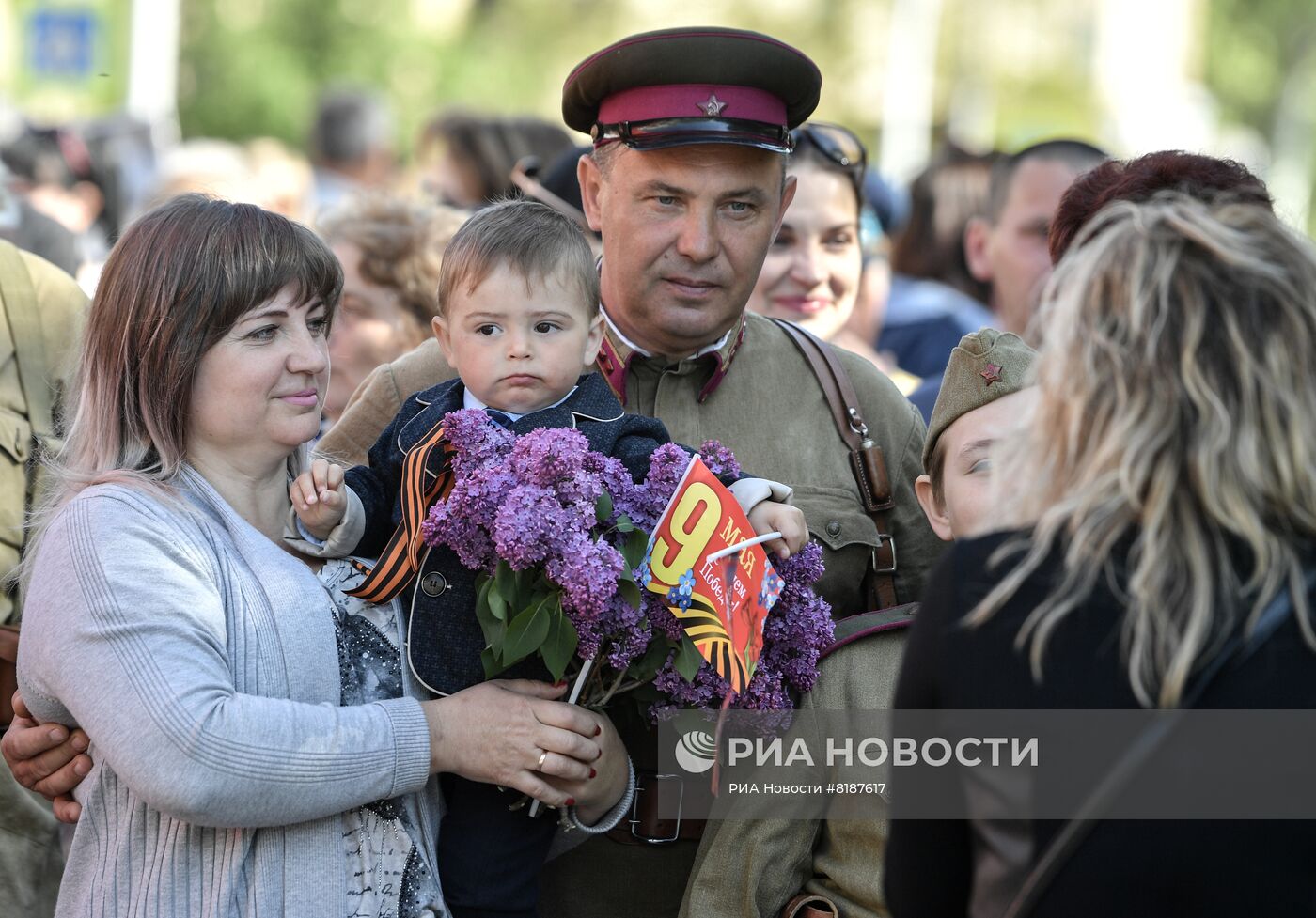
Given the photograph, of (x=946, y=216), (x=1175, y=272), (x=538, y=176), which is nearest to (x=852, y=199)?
(x=538, y=176)

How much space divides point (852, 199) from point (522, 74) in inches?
927

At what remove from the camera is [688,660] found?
278 cm

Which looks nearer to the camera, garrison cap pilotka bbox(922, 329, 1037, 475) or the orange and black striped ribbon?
the orange and black striped ribbon

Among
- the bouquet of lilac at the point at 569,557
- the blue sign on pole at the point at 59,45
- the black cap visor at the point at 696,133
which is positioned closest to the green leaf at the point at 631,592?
the bouquet of lilac at the point at 569,557

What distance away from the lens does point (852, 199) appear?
5277mm

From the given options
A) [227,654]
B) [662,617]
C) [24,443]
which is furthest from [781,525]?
[24,443]

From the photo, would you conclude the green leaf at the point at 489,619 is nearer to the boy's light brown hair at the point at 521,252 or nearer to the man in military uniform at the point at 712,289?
the boy's light brown hair at the point at 521,252

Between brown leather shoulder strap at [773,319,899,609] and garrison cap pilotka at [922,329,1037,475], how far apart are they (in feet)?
1.12

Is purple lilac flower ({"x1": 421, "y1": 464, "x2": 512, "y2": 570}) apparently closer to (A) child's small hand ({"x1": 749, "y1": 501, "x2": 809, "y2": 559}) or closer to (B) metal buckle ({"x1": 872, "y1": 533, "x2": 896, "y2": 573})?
(A) child's small hand ({"x1": 749, "y1": 501, "x2": 809, "y2": 559})

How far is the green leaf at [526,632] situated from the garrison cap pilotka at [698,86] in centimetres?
139

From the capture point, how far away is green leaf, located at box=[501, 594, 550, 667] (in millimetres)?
2693

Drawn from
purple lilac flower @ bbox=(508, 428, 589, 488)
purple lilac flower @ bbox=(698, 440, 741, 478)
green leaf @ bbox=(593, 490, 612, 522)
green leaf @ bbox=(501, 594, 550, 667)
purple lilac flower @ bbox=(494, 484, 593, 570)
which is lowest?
green leaf @ bbox=(501, 594, 550, 667)

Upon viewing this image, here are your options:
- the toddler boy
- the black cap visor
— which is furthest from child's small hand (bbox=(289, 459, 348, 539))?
the black cap visor

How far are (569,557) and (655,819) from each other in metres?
0.88
